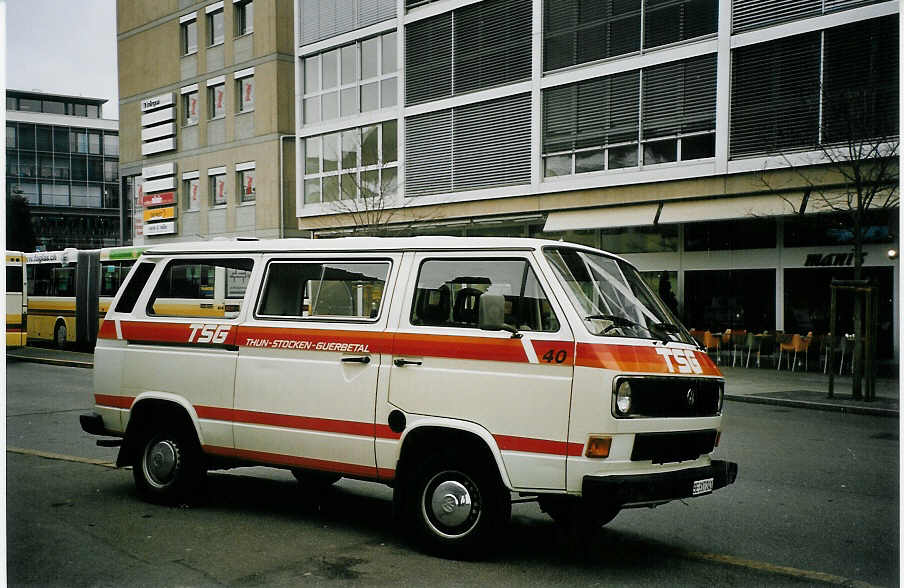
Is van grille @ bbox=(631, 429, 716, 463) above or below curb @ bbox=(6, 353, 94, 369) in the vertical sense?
above

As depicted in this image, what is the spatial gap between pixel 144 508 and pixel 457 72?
21357 millimetres

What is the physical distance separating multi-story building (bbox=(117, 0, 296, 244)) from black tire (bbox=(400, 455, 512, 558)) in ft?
91.2

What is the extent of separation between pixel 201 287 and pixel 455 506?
3262 mm

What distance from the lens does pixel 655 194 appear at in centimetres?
2230

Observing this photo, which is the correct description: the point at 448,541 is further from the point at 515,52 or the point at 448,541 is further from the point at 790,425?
the point at 515,52

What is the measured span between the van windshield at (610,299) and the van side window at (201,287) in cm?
262

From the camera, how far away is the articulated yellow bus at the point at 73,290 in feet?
79.6

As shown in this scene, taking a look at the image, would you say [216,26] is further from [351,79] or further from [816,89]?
[816,89]

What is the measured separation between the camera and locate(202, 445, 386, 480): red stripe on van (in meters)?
6.17

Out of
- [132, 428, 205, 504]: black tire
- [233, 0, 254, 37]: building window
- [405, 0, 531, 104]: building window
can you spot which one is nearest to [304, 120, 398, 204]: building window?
[405, 0, 531, 104]: building window

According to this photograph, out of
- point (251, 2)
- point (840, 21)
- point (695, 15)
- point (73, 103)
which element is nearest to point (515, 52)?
point (695, 15)

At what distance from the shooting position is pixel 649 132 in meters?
22.3

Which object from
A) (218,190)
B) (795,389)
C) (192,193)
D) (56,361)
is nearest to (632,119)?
(795,389)

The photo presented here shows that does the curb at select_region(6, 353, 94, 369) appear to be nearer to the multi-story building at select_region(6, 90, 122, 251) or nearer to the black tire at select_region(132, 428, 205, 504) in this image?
the multi-story building at select_region(6, 90, 122, 251)
